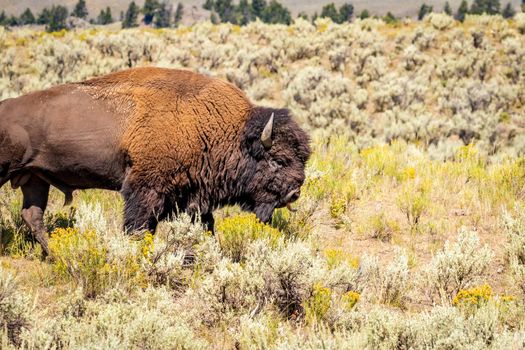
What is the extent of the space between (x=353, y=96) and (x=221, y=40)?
899cm

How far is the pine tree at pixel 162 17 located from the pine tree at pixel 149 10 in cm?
50

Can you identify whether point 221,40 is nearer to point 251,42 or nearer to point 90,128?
point 251,42

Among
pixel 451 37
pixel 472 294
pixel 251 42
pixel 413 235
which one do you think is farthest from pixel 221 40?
pixel 472 294

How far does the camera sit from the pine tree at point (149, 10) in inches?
3275

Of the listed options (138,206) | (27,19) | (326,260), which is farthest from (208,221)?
(27,19)

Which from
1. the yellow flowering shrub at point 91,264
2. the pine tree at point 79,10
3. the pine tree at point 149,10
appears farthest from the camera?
the pine tree at point 79,10

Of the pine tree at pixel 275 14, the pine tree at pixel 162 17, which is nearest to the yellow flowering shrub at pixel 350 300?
the pine tree at pixel 275 14

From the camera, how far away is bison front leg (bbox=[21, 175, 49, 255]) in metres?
5.72

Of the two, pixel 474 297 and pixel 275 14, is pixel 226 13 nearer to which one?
pixel 275 14

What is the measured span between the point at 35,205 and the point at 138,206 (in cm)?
121

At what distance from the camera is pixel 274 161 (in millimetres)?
5883

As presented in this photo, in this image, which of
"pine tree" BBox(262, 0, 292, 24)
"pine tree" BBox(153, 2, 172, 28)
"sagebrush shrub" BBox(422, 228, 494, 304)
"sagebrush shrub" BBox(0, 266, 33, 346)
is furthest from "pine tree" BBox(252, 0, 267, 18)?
"sagebrush shrub" BBox(0, 266, 33, 346)

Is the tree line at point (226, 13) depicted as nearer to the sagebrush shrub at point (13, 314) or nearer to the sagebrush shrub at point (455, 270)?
the sagebrush shrub at point (455, 270)

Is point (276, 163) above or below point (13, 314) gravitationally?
above
